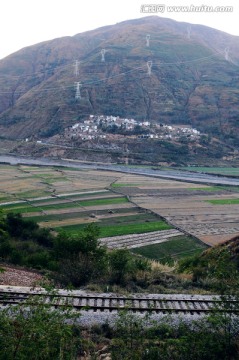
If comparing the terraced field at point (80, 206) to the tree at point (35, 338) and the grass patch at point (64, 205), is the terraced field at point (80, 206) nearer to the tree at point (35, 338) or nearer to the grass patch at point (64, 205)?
the grass patch at point (64, 205)

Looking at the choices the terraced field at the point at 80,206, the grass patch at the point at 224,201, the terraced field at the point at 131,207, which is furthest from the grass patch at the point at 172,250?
the grass patch at the point at 224,201

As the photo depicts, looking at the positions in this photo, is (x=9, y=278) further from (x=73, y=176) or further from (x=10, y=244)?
(x=73, y=176)

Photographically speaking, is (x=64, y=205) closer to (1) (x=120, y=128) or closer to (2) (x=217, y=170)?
(2) (x=217, y=170)

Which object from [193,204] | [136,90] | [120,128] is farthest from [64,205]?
[136,90]

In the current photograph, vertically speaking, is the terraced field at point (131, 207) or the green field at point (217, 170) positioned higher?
the terraced field at point (131, 207)

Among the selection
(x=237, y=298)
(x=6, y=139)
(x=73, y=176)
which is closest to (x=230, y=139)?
(x=73, y=176)

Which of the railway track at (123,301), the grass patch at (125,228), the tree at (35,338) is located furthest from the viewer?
the grass patch at (125,228)

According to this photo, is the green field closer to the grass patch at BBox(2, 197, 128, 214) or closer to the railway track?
the grass patch at BBox(2, 197, 128, 214)
